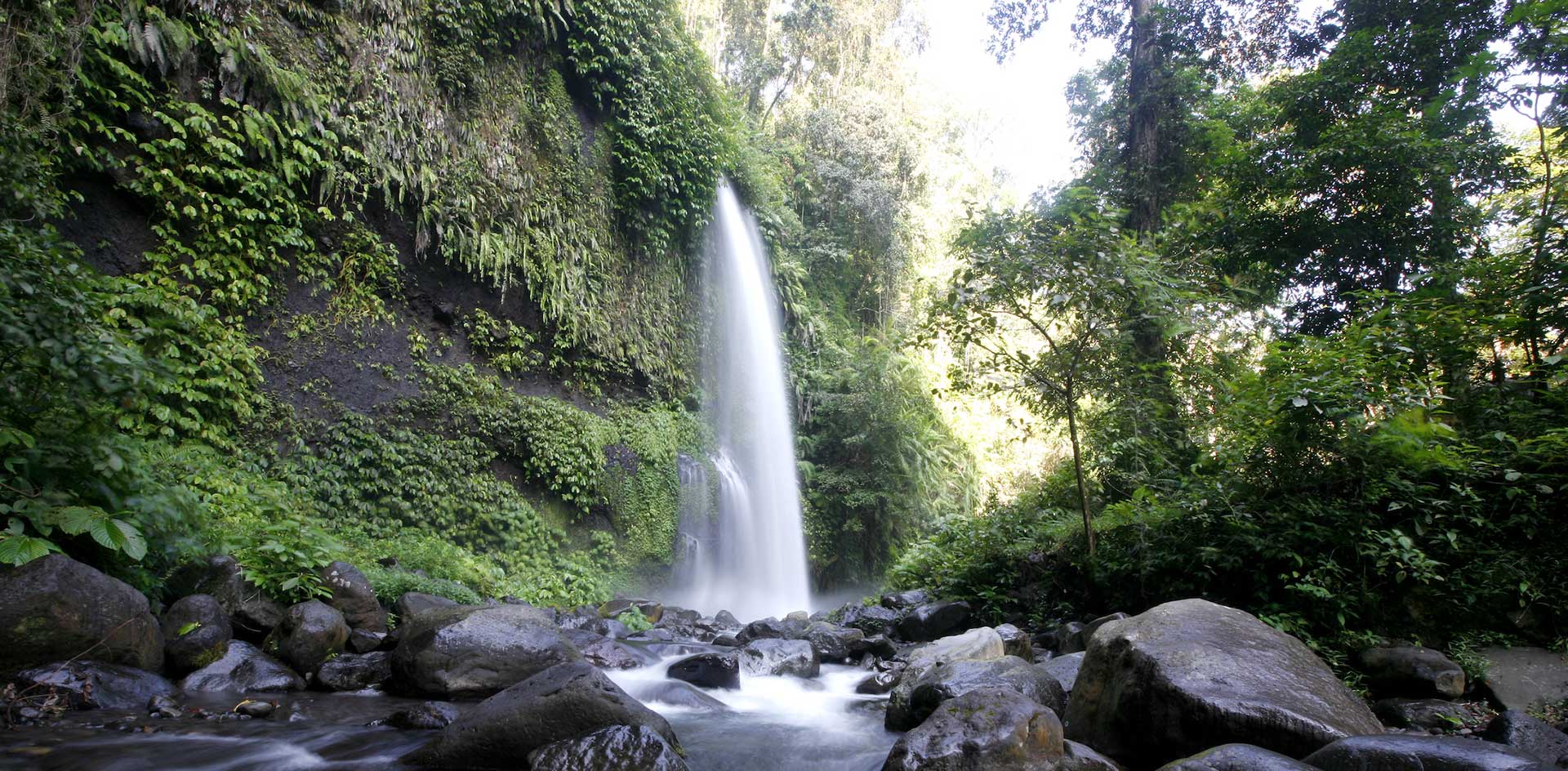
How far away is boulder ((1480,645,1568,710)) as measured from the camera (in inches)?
170

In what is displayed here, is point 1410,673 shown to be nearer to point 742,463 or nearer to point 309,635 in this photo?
point 309,635

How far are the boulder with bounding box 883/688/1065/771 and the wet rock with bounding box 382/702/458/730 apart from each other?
295 centimetres

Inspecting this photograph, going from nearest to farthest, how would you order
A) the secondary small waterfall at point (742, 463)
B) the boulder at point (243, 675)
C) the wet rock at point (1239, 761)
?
the wet rock at point (1239, 761)
the boulder at point (243, 675)
the secondary small waterfall at point (742, 463)

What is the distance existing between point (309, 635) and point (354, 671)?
495mm

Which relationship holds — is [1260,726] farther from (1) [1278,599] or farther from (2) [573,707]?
(2) [573,707]

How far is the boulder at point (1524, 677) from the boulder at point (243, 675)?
26.8 ft

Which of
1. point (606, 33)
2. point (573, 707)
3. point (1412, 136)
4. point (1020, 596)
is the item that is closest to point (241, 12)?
point (606, 33)

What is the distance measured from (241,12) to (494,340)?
206 inches

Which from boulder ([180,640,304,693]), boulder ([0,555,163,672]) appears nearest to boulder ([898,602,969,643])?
boulder ([180,640,304,693])

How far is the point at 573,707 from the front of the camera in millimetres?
4180

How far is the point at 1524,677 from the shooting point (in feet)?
14.8

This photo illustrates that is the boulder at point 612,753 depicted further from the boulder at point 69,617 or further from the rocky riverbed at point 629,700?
the boulder at point 69,617

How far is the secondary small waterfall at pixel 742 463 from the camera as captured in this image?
46.3 ft

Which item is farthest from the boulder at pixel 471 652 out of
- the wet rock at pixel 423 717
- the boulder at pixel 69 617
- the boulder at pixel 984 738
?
the boulder at pixel 984 738
